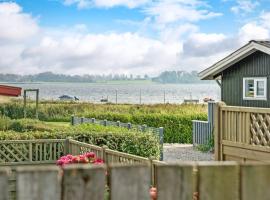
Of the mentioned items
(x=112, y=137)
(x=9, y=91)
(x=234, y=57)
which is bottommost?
(x=112, y=137)

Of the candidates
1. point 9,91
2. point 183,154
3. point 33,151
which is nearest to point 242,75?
point 183,154

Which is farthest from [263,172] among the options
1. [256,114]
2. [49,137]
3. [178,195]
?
[49,137]

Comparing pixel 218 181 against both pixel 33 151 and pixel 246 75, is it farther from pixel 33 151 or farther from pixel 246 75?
pixel 246 75

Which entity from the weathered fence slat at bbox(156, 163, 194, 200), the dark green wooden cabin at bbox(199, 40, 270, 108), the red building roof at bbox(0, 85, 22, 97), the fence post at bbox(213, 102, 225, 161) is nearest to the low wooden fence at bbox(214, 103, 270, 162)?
the fence post at bbox(213, 102, 225, 161)

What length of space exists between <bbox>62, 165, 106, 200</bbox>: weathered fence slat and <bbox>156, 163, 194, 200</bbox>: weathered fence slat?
262 millimetres

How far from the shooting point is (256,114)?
14.0 m

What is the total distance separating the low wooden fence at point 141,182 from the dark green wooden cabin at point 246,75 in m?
18.2

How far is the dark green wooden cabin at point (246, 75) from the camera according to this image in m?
20.9

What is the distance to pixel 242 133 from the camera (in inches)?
577

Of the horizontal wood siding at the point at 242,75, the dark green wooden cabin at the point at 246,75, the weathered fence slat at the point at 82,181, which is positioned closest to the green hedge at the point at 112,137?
the dark green wooden cabin at the point at 246,75

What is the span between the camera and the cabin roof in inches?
812

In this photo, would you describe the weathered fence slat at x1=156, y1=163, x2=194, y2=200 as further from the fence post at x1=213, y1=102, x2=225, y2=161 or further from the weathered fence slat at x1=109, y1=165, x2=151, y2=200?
the fence post at x1=213, y1=102, x2=225, y2=161

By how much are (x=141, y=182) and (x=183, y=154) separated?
21873 millimetres

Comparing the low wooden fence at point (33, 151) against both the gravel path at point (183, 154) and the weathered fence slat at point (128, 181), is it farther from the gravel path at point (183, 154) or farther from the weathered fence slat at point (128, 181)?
the weathered fence slat at point (128, 181)
